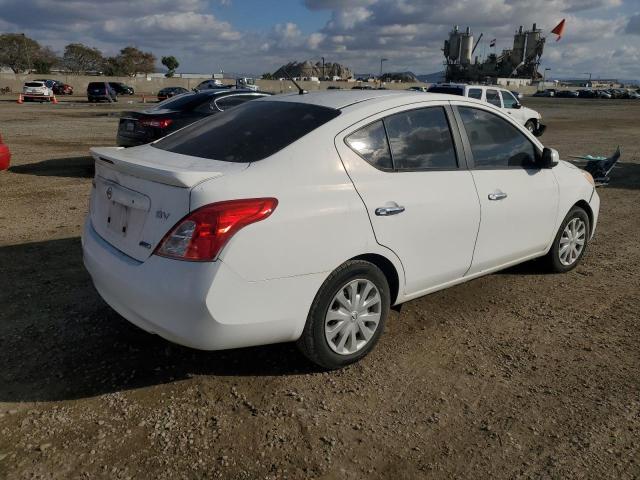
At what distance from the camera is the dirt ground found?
2627 mm

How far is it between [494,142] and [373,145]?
131cm

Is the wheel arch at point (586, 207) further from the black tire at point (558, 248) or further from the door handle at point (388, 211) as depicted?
the door handle at point (388, 211)

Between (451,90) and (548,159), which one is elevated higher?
(451,90)

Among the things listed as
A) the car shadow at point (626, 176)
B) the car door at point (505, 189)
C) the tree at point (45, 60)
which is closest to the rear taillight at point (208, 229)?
the car door at point (505, 189)

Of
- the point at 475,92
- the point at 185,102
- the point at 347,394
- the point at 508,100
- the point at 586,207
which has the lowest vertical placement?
the point at 347,394

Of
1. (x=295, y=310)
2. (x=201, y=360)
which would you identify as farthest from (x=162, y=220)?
(x=201, y=360)

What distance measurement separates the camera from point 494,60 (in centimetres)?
10031

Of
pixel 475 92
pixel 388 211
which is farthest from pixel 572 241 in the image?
pixel 475 92

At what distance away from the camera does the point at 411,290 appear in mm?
3674

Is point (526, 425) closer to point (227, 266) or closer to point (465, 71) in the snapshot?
point (227, 266)

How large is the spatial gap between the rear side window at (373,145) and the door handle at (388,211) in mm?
267

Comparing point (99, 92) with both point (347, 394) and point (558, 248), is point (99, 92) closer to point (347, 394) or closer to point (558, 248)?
point (558, 248)

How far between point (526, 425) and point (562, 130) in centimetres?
2217

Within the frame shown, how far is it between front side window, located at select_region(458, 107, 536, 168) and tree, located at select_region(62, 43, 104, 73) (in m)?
97.2
